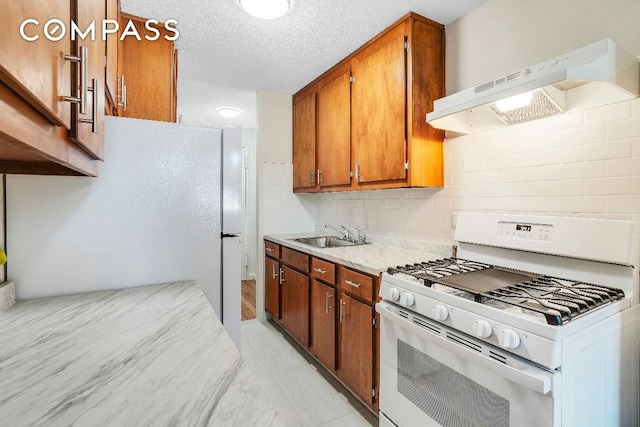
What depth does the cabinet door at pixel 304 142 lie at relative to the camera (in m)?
2.96

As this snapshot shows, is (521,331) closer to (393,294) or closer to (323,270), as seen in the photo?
(393,294)

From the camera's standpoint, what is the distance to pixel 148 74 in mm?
1967

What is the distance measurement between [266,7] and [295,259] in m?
1.76

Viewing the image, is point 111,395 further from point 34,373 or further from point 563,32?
point 563,32

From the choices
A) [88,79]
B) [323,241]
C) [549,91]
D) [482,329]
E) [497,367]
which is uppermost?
[549,91]

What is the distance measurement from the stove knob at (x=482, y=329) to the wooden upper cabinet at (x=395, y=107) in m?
1.02

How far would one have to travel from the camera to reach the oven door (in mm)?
954

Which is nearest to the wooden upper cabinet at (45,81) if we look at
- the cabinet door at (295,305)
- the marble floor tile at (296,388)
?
the marble floor tile at (296,388)

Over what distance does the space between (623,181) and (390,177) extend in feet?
3.63

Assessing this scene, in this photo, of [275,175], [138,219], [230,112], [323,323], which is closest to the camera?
[138,219]

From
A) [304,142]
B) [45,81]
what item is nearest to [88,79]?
[45,81]

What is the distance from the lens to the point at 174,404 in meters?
0.54

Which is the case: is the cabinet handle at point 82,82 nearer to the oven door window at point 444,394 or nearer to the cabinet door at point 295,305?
the oven door window at point 444,394

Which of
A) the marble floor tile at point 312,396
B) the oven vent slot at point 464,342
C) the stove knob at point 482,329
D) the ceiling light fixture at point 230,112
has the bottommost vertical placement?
the marble floor tile at point 312,396
